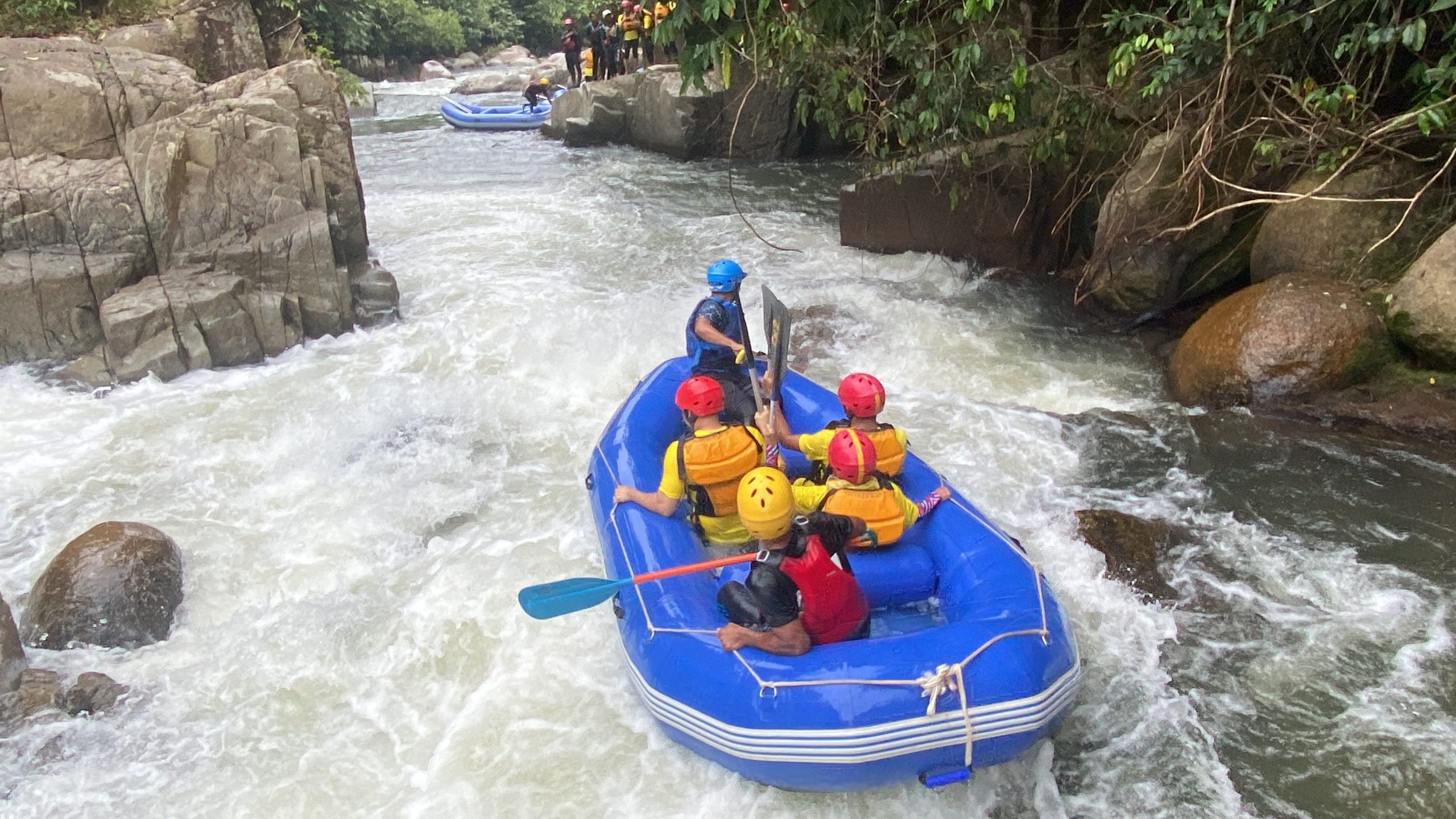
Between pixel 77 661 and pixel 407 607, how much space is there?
4.01 feet

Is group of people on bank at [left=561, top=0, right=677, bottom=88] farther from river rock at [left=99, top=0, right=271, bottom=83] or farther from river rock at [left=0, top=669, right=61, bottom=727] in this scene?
river rock at [left=0, top=669, right=61, bottom=727]

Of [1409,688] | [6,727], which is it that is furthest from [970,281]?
[6,727]

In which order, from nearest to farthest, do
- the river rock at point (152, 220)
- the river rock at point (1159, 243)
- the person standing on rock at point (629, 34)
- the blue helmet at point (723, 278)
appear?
the blue helmet at point (723, 278) → the river rock at point (1159, 243) → the river rock at point (152, 220) → the person standing on rock at point (629, 34)

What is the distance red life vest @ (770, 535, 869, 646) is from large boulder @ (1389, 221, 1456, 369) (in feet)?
11.3

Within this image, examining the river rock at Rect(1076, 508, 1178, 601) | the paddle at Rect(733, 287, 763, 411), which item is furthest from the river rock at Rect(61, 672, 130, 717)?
the river rock at Rect(1076, 508, 1178, 601)

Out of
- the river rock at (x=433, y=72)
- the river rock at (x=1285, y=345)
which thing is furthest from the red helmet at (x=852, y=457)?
the river rock at (x=433, y=72)

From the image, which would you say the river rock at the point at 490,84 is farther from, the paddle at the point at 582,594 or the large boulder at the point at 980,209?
the paddle at the point at 582,594

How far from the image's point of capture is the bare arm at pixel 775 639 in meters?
2.92

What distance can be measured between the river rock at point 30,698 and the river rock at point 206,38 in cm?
562

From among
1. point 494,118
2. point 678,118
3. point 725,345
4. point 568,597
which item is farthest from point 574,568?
point 494,118

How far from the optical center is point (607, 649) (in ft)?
12.5

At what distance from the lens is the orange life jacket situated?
3.62m

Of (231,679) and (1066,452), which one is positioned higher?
(1066,452)

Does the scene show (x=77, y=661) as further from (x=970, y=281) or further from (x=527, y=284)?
(x=970, y=281)
